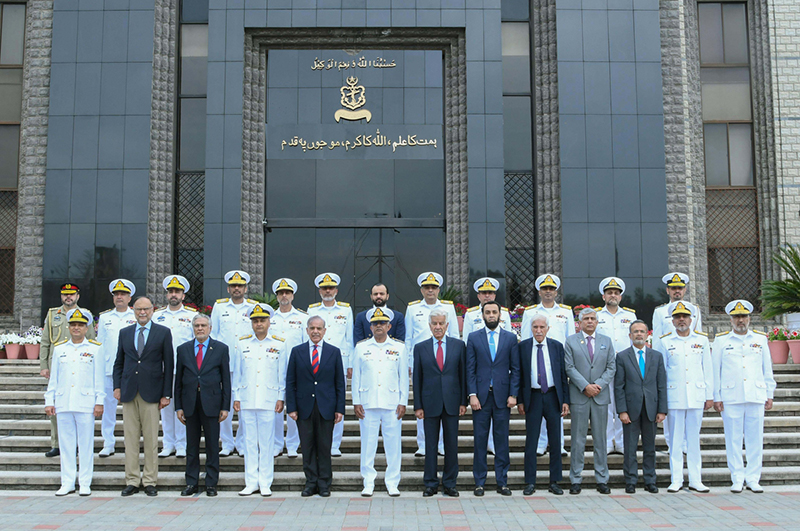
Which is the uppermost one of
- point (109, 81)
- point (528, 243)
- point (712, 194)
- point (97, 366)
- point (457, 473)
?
point (109, 81)

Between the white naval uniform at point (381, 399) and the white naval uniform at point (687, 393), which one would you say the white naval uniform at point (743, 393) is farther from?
the white naval uniform at point (381, 399)

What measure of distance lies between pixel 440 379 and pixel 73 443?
4.10m

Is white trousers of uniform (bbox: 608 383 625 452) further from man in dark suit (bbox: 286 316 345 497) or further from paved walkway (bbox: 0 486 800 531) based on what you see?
man in dark suit (bbox: 286 316 345 497)

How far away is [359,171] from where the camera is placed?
15.6 metres

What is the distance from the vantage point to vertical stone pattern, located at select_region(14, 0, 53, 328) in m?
14.7

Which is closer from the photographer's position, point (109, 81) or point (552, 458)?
point (552, 458)

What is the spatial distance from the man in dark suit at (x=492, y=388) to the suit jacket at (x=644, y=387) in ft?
4.08

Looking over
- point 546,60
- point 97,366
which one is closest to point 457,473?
point 97,366

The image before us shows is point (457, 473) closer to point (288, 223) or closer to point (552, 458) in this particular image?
point (552, 458)

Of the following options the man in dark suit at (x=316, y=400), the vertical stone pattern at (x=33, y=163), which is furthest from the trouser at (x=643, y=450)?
the vertical stone pattern at (x=33, y=163)

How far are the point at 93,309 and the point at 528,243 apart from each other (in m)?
8.92

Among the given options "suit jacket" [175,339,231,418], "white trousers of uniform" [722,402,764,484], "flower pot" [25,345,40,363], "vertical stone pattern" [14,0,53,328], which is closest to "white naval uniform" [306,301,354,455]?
"suit jacket" [175,339,231,418]

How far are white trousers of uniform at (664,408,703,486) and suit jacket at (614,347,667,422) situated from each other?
0.20 meters

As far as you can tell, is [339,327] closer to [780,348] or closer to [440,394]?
[440,394]
